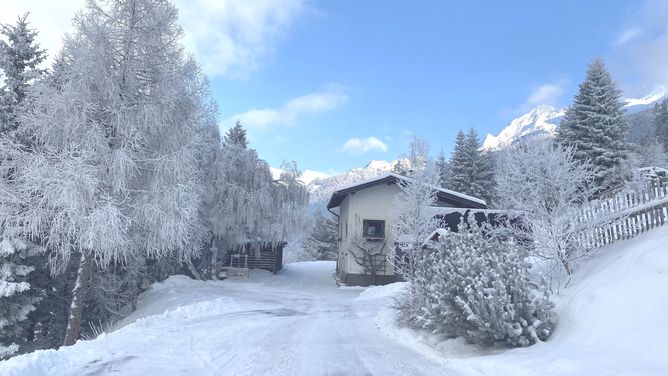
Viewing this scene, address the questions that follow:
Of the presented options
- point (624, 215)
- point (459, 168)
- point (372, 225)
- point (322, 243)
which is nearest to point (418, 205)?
point (624, 215)

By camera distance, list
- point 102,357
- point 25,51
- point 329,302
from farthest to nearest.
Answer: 1. point 329,302
2. point 25,51
3. point 102,357

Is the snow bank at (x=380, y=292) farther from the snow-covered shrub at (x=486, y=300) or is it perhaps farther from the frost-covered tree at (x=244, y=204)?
the frost-covered tree at (x=244, y=204)

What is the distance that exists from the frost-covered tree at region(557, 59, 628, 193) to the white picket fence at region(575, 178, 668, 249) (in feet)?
72.9

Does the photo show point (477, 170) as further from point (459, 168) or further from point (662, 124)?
point (662, 124)

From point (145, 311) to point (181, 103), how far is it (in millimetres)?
7758

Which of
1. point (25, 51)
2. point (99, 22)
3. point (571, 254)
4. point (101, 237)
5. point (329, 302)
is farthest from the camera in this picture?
point (329, 302)

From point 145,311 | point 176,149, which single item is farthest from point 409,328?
point 145,311

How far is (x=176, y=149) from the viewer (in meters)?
13.7

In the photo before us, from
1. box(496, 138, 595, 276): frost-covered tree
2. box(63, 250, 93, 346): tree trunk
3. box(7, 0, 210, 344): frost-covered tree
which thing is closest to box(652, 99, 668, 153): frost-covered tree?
box(496, 138, 595, 276): frost-covered tree

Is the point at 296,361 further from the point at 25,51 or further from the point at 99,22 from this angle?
the point at 25,51

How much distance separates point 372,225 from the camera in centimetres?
2392

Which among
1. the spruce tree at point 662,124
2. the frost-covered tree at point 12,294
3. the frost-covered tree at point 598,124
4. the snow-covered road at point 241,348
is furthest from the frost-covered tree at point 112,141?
the spruce tree at point 662,124

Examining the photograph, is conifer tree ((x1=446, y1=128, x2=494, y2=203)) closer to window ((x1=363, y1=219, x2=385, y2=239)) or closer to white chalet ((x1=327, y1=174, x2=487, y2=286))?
white chalet ((x1=327, y1=174, x2=487, y2=286))

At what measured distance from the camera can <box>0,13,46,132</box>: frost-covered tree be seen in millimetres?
14496
